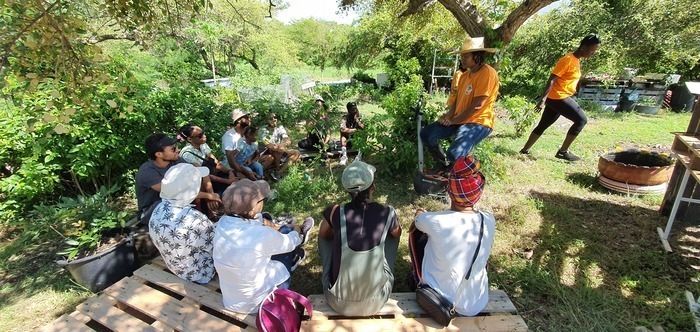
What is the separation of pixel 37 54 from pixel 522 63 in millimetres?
13938

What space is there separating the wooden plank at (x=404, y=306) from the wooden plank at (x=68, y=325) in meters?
1.65

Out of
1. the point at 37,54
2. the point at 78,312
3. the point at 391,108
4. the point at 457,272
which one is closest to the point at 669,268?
the point at 457,272

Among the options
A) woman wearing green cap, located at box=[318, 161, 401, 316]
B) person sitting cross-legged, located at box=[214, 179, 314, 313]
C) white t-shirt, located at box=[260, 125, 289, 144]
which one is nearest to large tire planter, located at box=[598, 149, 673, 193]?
woman wearing green cap, located at box=[318, 161, 401, 316]

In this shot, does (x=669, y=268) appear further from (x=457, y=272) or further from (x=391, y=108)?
(x=391, y=108)

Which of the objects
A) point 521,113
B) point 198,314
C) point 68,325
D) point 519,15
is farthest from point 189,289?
point 521,113

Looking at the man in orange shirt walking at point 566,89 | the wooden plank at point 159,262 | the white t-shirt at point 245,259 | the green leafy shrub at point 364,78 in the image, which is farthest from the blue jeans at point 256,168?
the green leafy shrub at point 364,78

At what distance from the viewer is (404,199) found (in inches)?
179

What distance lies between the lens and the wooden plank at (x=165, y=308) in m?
2.44

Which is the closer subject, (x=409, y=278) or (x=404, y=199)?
(x=409, y=278)

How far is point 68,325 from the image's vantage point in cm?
252

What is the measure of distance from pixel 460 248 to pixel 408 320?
0.65 m

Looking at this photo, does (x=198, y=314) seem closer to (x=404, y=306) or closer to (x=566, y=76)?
(x=404, y=306)

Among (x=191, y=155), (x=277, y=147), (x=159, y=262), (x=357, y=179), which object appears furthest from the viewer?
(x=277, y=147)

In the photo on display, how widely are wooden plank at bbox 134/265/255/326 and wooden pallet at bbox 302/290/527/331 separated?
1.69 ft
